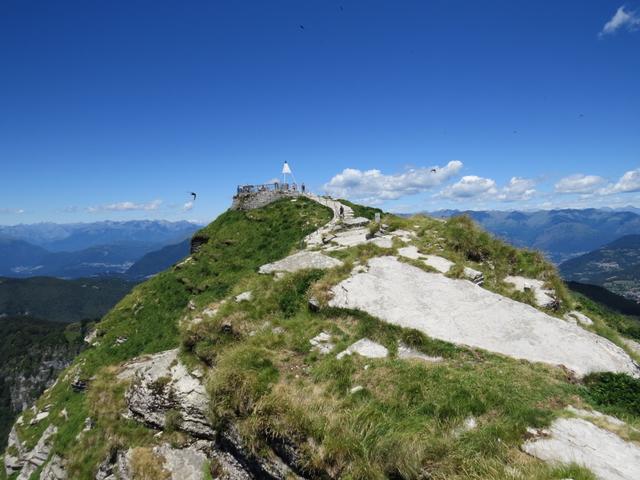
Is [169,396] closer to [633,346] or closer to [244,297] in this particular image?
[244,297]

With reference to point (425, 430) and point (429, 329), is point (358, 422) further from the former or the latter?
point (429, 329)

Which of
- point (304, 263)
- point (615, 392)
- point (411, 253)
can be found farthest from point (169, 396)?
point (615, 392)

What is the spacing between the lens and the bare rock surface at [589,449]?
781 centimetres

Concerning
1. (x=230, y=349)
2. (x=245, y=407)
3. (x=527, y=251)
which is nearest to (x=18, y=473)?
(x=230, y=349)

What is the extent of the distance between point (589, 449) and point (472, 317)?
25.9 ft

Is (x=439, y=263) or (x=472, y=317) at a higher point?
(x=439, y=263)

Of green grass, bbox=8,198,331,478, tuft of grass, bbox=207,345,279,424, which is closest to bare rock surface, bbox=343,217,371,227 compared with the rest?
green grass, bbox=8,198,331,478

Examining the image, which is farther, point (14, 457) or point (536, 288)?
point (14, 457)

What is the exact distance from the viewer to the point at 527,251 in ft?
75.6

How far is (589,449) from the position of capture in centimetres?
845

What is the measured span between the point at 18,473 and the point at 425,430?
124 ft

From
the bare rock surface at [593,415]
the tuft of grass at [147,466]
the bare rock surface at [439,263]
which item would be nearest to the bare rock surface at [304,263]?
the bare rock surface at [439,263]

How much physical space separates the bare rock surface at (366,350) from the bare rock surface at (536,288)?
31.4 ft

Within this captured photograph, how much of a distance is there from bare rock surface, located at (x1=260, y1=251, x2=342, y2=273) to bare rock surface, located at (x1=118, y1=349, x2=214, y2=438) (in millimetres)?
7416
